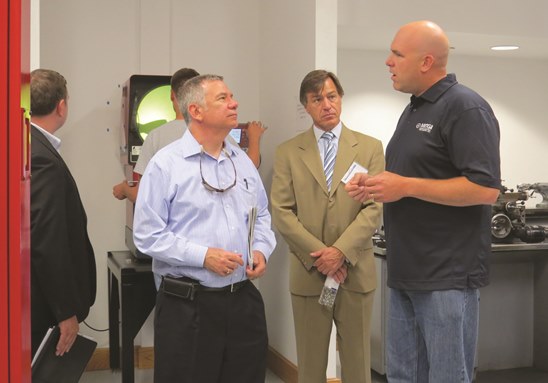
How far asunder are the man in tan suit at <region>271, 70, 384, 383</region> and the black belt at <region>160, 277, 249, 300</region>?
71 centimetres

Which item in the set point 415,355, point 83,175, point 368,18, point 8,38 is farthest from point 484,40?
point 8,38

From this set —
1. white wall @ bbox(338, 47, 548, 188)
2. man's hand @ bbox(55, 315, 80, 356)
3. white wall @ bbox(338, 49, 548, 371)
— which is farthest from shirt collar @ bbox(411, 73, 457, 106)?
white wall @ bbox(338, 47, 548, 188)

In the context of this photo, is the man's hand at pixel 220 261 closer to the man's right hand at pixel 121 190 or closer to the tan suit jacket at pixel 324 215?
the tan suit jacket at pixel 324 215

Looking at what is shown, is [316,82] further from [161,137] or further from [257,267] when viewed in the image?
[257,267]

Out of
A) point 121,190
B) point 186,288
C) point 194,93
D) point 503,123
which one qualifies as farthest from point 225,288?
point 503,123

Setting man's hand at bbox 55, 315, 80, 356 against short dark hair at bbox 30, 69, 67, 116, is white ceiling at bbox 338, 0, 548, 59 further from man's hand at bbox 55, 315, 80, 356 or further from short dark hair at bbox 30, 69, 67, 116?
man's hand at bbox 55, 315, 80, 356

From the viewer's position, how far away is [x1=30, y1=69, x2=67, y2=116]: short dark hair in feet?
8.70

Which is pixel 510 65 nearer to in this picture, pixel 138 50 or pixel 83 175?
pixel 138 50

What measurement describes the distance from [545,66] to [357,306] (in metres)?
4.17

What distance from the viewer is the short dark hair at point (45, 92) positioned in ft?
8.70

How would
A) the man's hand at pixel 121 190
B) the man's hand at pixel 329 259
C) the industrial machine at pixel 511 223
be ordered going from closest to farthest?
1. the man's hand at pixel 329 259
2. the man's hand at pixel 121 190
3. the industrial machine at pixel 511 223

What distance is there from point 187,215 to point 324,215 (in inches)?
35.6

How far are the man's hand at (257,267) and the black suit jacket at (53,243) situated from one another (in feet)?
2.10

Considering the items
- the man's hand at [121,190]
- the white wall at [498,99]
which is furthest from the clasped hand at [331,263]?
the white wall at [498,99]
